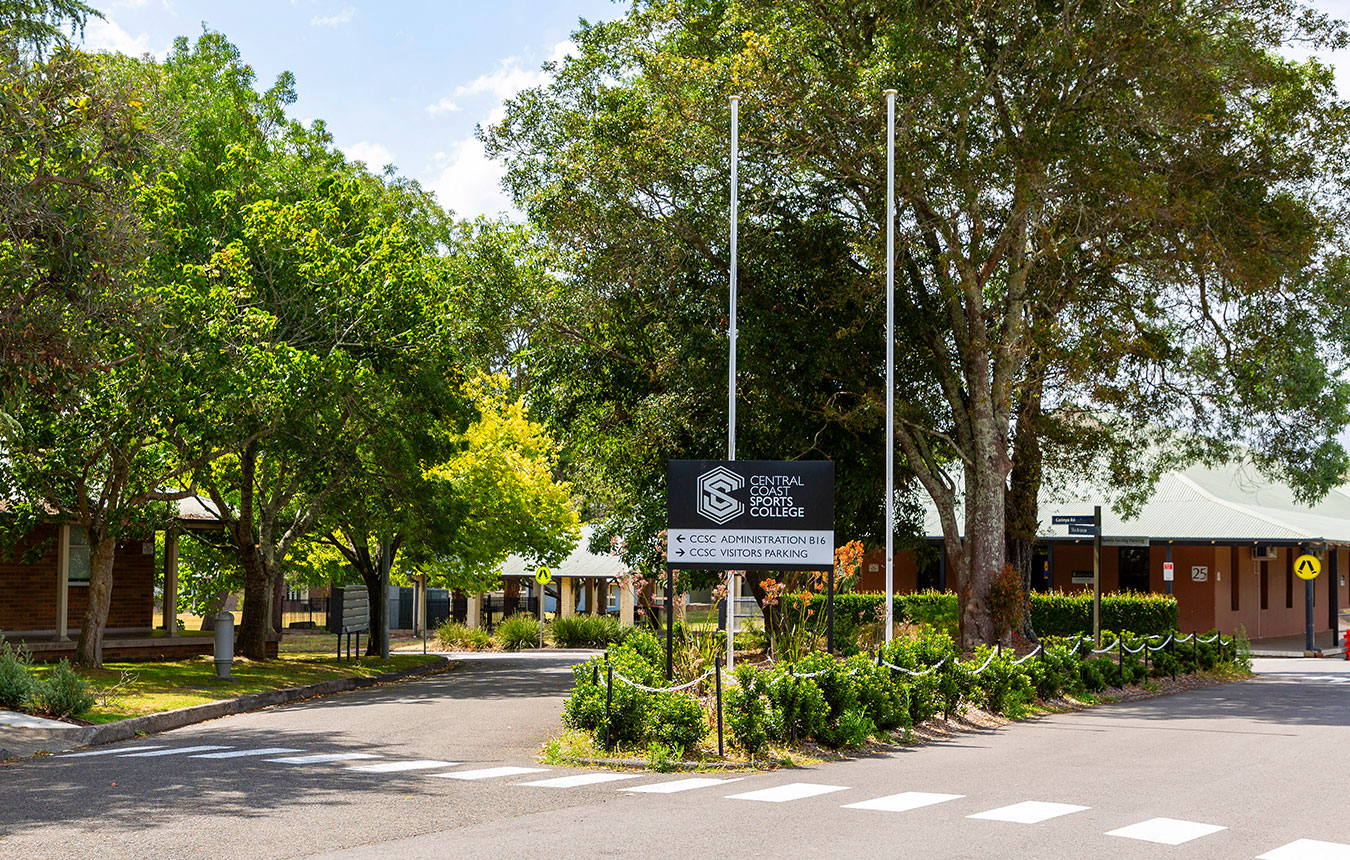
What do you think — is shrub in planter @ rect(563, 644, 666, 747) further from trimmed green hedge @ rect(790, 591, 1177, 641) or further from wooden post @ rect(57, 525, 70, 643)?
trimmed green hedge @ rect(790, 591, 1177, 641)

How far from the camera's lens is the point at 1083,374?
78.8ft

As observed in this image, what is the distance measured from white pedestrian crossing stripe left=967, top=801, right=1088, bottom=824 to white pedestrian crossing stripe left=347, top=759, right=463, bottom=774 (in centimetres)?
541

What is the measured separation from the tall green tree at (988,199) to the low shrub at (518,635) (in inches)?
641

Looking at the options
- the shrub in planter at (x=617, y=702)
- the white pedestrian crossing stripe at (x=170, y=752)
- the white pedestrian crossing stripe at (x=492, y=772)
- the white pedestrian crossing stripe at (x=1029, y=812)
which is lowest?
the white pedestrian crossing stripe at (x=170, y=752)

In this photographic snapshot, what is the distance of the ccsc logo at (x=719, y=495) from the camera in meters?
15.9

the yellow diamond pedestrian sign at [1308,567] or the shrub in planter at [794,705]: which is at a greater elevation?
the yellow diamond pedestrian sign at [1308,567]

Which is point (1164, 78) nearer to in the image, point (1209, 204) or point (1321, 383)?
point (1209, 204)

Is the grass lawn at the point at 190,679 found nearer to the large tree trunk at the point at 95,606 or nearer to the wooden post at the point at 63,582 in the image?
the large tree trunk at the point at 95,606

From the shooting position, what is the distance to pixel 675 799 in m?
10.6

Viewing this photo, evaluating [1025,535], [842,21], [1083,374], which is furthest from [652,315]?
[1025,535]

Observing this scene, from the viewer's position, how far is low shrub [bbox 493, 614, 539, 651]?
41.1m

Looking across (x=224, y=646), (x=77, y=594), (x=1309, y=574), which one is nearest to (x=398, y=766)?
(x=224, y=646)

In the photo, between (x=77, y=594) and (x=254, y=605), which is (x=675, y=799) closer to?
(x=254, y=605)

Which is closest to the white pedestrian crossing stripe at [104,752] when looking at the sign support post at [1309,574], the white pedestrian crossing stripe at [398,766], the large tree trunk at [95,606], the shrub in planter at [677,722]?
the white pedestrian crossing stripe at [398,766]
